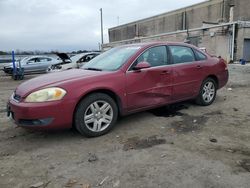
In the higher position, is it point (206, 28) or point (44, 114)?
point (206, 28)

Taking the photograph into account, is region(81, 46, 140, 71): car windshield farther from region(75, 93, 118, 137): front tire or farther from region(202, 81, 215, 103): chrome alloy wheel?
region(202, 81, 215, 103): chrome alloy wheel

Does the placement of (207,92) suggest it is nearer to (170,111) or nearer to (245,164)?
(170,111)

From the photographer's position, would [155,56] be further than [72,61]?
No

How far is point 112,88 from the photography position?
166 inches

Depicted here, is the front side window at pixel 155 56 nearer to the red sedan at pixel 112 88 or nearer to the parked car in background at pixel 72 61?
the red sedan at pixel 112 88

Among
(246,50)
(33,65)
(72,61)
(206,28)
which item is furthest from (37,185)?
(206,28)

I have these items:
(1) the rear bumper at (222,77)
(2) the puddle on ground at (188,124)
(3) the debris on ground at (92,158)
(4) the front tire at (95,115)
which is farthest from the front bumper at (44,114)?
(1) the rear bumper at (222,77)

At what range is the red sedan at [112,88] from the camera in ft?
12.4

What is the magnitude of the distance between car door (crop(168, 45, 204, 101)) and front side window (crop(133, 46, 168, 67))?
21cm

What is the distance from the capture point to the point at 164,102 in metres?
5.04

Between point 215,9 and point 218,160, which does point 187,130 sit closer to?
point 218,160

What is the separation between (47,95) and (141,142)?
5.20 ft

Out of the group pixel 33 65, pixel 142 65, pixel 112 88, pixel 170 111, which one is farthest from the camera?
pixel 33 65

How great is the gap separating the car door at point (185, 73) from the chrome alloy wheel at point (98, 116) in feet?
5.24
